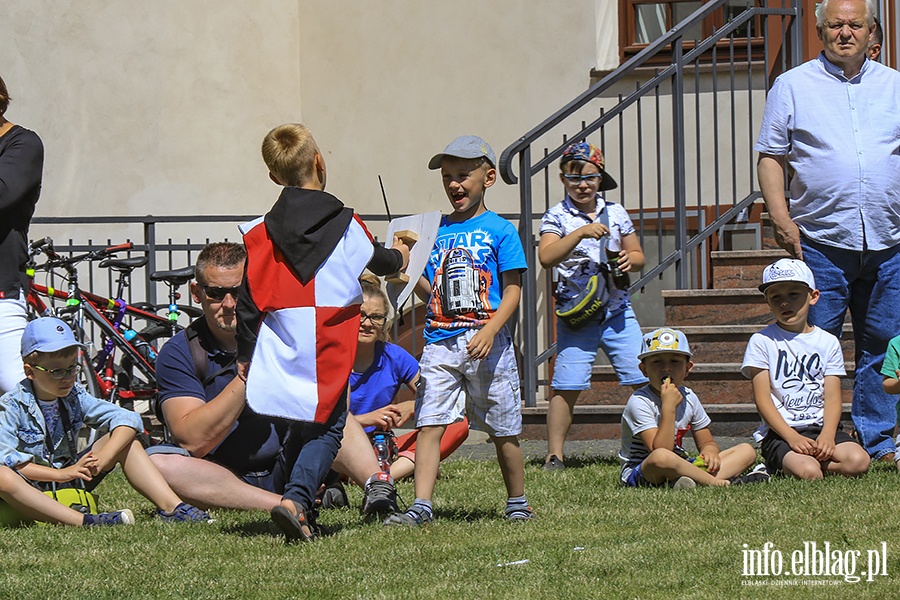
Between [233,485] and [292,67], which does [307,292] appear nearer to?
[233,485]

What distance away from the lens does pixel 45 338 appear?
233 inches

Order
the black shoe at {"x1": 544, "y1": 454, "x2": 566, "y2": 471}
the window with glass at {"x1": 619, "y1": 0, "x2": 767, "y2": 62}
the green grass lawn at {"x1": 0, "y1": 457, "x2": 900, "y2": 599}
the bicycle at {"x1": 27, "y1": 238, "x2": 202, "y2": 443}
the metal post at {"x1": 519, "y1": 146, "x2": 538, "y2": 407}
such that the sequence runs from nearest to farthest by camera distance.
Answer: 1. the green grass lawn at {"x1": 0, "y1": 457, "x2": 900, "y2": 599}
2. the black shoe at {"x1": 544, "y1": 454, "x2": 566, "y2": 471}
3. the metal post at {"x1": 519, "y1": 146, "x2": 538, "y2": 407}
4. the bicycle at {"x1": 27, "y1": 238, "x2": 202, "y2": 443}
5. the window with glass at {"x1": 619, "y1": 0, "x2": 767, "y2": 62}

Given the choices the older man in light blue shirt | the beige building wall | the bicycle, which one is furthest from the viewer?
the beige building wall

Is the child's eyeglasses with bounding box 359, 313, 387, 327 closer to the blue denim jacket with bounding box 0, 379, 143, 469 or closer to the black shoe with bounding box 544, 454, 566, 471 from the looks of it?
the black shoe with bounding box 544, 454, 566, 471

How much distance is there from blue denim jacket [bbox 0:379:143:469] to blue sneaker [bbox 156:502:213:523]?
38cm

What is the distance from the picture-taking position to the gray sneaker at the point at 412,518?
5531 millimetres

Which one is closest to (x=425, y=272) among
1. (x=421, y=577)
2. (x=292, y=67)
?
(x=421, y=577)

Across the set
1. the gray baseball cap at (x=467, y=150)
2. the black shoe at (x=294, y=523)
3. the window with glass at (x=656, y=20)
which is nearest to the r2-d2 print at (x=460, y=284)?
the gray baseball cap at (x=467, y=150)

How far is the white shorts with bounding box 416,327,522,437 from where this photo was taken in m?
5.70

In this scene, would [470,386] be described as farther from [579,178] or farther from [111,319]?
[111,319]

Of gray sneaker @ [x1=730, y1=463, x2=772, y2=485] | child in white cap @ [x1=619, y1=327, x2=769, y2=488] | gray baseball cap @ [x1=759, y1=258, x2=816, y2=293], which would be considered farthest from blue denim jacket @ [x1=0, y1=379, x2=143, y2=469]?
gray baseball cap @ [x1=759, y1=258, x2=816, y2=293]

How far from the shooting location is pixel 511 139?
13.0 metres

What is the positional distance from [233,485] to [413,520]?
924mm

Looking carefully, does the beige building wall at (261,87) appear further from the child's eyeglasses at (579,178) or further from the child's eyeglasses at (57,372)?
the child's eyeglasses at (57,372)
